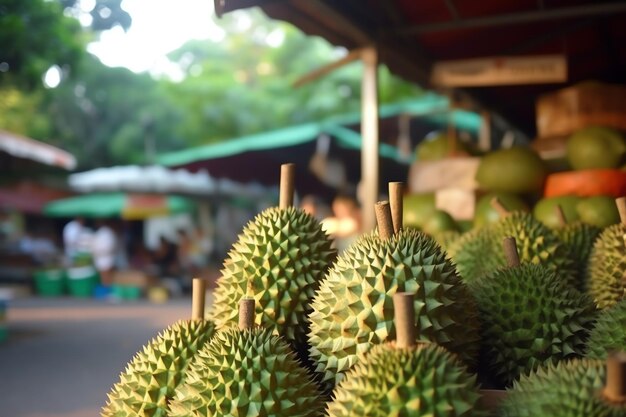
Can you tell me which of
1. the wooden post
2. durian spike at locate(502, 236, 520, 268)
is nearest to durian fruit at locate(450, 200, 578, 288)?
durian spike at locate(502, 236, 520, 268)

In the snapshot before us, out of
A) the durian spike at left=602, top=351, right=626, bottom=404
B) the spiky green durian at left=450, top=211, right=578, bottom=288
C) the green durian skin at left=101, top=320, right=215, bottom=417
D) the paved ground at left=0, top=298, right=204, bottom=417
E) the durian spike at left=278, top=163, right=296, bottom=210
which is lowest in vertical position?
the paved ground at left=0, top=298, right=204, bottom=417

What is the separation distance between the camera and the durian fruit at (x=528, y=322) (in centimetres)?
127

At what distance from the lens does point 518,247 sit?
1798mm

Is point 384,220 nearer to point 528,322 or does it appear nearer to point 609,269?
point 528,322

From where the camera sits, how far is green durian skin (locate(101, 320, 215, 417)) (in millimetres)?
1297

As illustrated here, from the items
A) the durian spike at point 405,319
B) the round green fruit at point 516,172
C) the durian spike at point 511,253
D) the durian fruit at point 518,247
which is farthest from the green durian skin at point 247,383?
the round green fruit at point 516,172

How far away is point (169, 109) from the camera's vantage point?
22.7 meters

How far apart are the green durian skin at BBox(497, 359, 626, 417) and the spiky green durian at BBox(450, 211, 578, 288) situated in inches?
28.7

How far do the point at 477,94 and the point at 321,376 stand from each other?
484 cm

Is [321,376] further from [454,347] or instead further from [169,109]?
[169,109]

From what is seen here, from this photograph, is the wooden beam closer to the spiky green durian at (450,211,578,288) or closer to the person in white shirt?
the spiky green durian at (450,211,578,288)

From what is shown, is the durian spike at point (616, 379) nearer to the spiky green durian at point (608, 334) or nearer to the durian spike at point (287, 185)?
the spiky green durian at point (608, 334)

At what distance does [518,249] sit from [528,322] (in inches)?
21.0

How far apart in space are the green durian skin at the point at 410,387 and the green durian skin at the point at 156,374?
1.47ft
